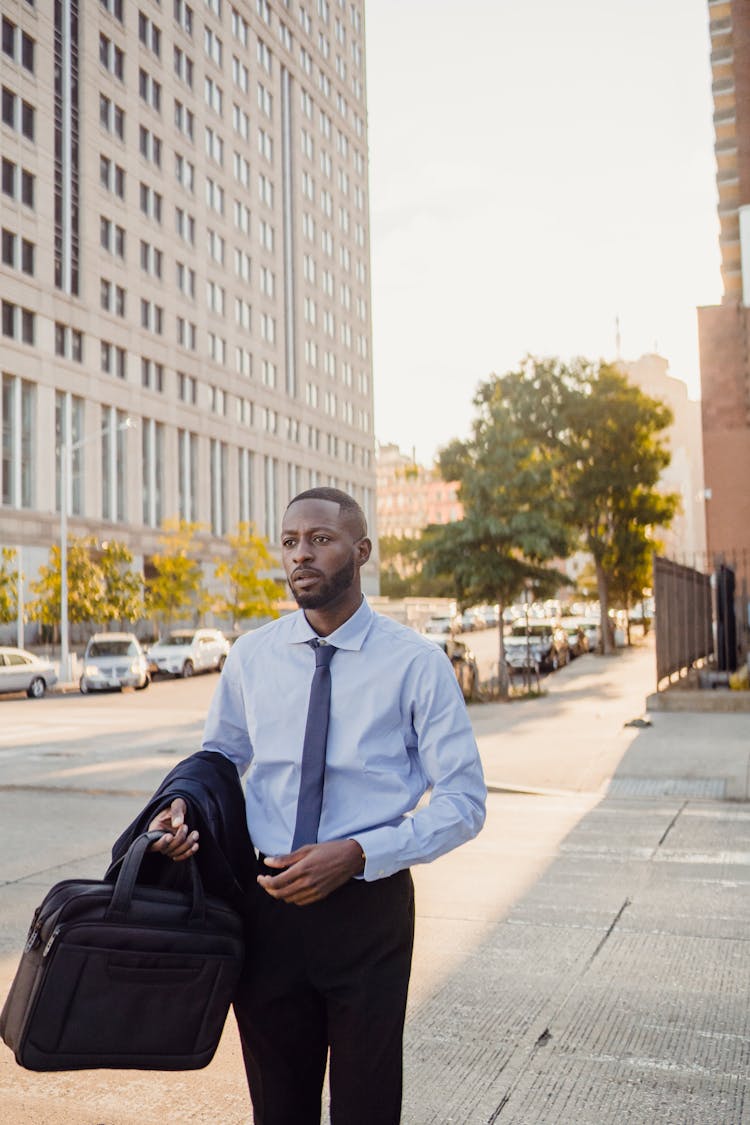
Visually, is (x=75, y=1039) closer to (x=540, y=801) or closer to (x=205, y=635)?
(x=540, y=801)

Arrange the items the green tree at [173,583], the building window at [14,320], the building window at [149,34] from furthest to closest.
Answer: the building window at [149,34] < the green tree at [173,583] < the building window at [14,320]

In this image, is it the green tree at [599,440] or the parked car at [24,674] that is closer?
the parked car at [24,674]

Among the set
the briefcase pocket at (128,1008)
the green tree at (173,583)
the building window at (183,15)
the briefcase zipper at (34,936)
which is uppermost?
the building window at (183,15)

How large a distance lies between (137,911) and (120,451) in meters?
57.6

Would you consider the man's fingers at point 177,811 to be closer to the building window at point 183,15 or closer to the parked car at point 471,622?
the building window at point 183,15

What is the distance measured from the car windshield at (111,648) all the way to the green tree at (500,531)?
10.2 metres

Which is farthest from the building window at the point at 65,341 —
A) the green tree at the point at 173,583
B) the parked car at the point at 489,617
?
the parked car at the point at 489,617

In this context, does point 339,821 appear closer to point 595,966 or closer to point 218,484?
point 595,966

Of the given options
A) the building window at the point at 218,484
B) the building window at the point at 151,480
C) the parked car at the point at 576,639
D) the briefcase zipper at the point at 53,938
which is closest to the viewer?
the briefcase zipper at the point at 53,938

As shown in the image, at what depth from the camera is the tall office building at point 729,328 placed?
25.2 meters

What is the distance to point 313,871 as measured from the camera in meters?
2.23

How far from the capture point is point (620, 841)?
898 cm

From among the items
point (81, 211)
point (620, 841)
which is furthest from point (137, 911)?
point (81, 211)

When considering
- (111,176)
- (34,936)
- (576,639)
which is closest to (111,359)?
(111,176)
